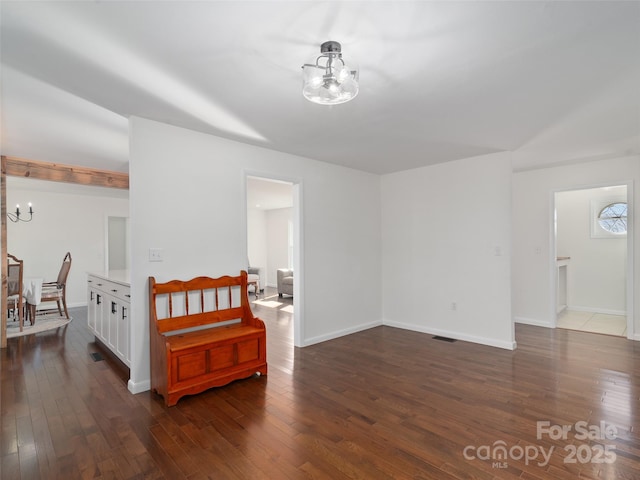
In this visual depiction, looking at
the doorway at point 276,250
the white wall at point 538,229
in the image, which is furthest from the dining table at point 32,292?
the white wall at point 538,229

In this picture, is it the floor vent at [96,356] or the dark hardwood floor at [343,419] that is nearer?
the dark hardwood floor at [343,419]

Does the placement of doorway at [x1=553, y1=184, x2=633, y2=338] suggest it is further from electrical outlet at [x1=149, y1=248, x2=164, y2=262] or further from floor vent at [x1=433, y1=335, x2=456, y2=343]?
electrical outlet at [x1=149, y1=248, x2=164, y2=262]

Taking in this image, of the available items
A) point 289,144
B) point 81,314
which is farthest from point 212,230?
point 81,314

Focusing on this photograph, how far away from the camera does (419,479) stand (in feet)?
5.90

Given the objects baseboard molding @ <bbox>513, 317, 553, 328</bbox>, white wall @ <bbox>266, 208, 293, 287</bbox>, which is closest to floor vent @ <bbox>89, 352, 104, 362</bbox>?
baseboard molding @ <bbox>513, 317, 553, 328</bbox>

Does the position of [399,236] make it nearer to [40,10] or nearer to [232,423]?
[232,423]

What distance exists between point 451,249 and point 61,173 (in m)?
5.53

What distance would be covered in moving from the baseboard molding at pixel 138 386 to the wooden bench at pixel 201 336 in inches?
3.6

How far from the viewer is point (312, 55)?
6.31 feet

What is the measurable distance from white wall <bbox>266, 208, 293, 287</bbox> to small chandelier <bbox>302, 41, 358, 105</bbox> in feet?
25.1

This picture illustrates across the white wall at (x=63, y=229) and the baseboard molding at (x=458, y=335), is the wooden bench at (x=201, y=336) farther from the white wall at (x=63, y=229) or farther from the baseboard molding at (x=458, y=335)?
the white wall at (x=63, y=229)

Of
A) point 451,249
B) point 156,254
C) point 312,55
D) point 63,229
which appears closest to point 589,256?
point 451,249

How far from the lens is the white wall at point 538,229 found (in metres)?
4.75

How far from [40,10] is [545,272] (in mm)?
6110
